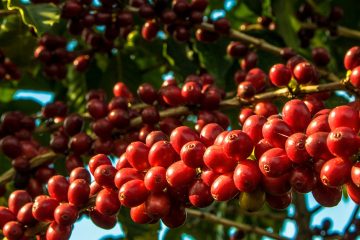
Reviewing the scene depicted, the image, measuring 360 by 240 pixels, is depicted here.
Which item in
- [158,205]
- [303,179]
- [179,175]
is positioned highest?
[303,179]

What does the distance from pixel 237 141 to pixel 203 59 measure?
206 centimetres

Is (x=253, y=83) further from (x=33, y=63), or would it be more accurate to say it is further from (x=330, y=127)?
(x=33, y=63)

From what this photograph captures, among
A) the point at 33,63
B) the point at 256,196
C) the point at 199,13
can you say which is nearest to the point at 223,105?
the point at 199,13

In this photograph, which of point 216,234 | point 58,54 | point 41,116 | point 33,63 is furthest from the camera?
point 216,234

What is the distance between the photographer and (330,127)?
1.71 m

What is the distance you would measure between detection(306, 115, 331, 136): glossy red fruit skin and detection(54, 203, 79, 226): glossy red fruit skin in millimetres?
768

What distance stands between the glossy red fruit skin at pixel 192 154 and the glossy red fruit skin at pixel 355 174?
431 mm

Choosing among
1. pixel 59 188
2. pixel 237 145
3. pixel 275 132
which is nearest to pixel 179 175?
pixel 237 145

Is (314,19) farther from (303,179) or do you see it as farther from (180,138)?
(303,179)

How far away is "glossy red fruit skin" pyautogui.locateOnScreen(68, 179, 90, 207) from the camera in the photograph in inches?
78.5

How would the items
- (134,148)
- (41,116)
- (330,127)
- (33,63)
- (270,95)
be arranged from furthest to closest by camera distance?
(33,63) → (41,116) → (270,95) → (134,148) → (330,127)

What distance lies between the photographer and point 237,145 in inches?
68.5

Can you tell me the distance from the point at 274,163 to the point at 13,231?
0.94 meters

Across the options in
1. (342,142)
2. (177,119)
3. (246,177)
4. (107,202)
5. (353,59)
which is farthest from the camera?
(177,119)
